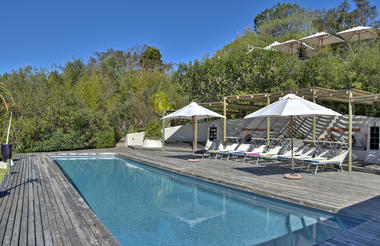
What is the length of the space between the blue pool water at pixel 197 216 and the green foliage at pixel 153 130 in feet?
26.7

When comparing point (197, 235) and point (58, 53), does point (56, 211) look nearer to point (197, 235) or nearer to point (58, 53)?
point (197, 235)

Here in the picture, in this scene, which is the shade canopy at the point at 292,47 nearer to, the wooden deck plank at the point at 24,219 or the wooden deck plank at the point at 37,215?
the wooden deck plank at the point at 37,215

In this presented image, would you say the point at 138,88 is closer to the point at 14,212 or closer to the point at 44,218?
the point at 14,212

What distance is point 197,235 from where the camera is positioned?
168 inches

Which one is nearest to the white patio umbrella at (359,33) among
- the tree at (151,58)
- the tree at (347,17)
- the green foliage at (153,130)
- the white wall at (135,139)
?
the tree at (347,17)

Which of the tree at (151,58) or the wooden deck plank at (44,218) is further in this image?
the tree at (151,58)

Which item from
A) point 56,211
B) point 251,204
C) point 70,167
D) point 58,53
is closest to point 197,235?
point 251,204

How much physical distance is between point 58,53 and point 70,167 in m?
16.2

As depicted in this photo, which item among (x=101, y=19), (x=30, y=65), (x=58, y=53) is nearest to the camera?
(x=30, y=65)

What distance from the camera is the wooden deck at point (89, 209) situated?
336 cm

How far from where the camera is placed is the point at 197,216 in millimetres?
5133

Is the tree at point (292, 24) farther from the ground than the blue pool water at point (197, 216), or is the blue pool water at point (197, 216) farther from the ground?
the tree at point (292, 24)

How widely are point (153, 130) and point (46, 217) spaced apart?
12.5m

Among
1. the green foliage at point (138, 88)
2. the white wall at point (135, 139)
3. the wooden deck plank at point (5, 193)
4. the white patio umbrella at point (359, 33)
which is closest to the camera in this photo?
the wooden deck plank at point (5, 193)
